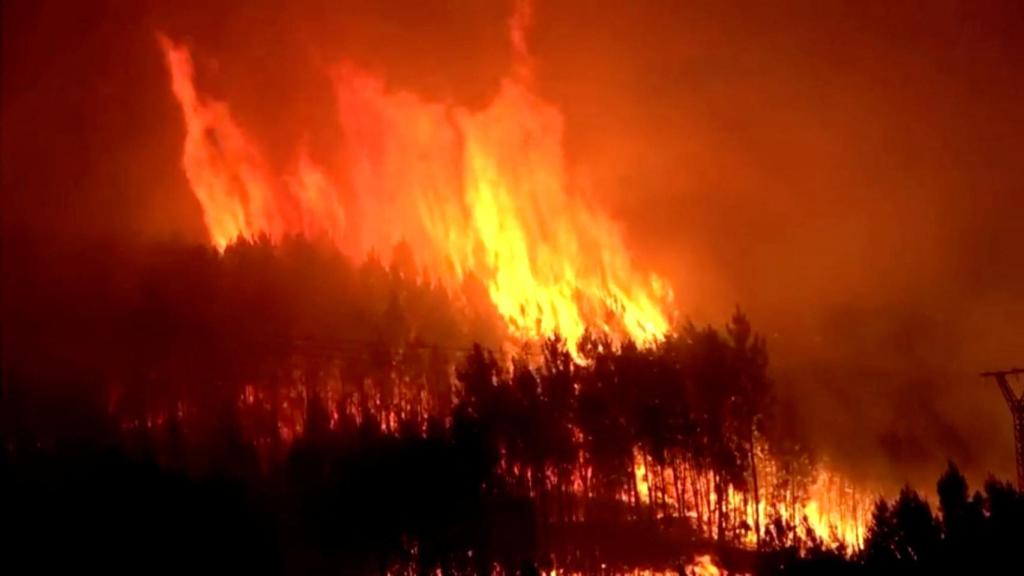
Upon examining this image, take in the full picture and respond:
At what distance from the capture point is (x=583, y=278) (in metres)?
70.1

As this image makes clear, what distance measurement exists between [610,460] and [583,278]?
28.7 m

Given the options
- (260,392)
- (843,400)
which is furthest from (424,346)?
(843,400)

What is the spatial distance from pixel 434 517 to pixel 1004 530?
16648 millimetres

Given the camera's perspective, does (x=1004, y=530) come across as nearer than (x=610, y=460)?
Yes

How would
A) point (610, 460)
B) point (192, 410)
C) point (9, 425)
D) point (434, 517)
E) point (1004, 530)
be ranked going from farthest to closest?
point (192, 410)
point (610, 460)
point (9, 425)
point (434, 517)
point (1004, 530)

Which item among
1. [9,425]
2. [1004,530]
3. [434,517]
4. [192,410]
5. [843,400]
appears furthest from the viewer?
[843,400]

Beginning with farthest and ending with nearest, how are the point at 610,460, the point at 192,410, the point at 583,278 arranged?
the point at 583,278 < the point at 192,410 < the point at 610,460

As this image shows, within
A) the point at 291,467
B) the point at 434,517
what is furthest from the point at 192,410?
the point at 434,517

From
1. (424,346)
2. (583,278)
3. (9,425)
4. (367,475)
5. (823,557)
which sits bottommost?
(823,557)

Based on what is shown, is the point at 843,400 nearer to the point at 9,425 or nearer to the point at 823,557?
the point at 823,557

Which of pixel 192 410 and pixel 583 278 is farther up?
pixel 583 278

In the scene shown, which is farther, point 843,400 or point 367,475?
point 843,400

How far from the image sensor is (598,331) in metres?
60.7

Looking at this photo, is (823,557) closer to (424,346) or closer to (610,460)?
(610,460)
